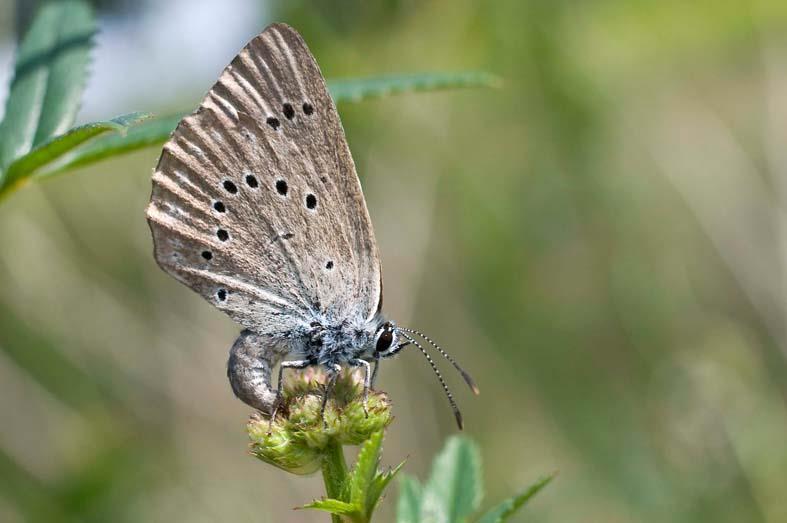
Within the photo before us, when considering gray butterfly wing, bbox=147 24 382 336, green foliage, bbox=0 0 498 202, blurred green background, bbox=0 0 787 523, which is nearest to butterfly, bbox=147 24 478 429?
gray butterfly wing, bbox=147 24 382 336

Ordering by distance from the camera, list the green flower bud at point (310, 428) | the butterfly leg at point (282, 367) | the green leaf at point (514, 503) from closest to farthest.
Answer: the green leaf at point (514, 503)
the green flower bud at point (310, 428)
the butterfly leg at point (282, 367)

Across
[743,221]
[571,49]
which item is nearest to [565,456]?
[571,49]

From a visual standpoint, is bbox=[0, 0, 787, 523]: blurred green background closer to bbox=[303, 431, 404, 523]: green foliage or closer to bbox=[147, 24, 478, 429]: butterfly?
bbox=[147, 24, 478, 429]: butterfly

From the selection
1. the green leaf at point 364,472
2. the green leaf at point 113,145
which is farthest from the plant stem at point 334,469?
the green leaf at point 113,145

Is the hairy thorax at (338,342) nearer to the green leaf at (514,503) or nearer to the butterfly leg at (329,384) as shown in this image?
the butterfly leg at (329,384)

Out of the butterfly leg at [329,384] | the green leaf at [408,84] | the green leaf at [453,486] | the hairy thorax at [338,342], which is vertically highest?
the green leaf at [408,84]

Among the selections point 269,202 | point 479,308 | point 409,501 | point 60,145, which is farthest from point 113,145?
point 479,308

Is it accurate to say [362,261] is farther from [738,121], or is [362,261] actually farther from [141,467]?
[738,121]
